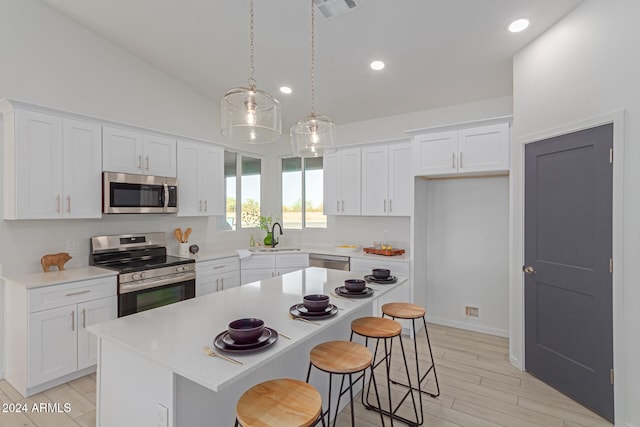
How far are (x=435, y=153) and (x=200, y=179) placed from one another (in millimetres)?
2988

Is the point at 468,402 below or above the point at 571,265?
below

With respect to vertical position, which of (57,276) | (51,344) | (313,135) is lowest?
(51,344)

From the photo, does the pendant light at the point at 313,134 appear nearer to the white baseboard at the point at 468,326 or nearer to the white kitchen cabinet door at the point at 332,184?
the white kitchen cabinet door at the point at 332,184

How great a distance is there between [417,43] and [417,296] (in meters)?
2.82

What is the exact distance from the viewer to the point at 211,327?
1664 mm

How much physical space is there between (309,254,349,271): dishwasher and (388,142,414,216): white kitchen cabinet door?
0.89 m

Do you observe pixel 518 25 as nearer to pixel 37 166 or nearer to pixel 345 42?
pixel 345 42

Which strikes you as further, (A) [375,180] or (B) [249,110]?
(A) [375,180]

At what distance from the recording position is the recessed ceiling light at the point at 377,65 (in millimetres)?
3545

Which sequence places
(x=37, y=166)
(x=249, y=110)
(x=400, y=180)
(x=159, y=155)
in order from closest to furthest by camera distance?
(x=249, y=110), (x=37, y=166), (x=159, y=155), (x=400, y=180)

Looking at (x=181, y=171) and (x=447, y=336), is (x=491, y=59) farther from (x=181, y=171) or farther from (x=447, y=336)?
(x=181, y=171)

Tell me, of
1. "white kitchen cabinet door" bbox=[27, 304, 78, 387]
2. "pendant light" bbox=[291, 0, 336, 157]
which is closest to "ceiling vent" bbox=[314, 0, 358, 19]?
"pendant light" bbox=[291, 0, 336, 157]

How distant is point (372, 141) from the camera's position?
4578 mm

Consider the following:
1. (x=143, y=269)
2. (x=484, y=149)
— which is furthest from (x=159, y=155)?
(x=484, y=149)
